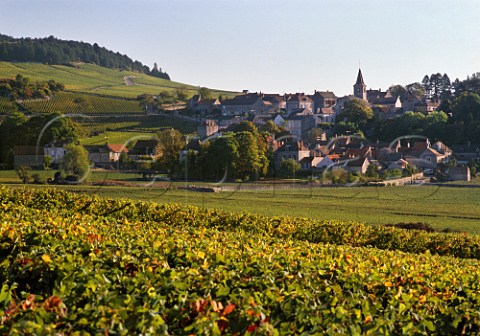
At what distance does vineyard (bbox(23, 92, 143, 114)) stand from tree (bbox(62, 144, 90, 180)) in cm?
4997

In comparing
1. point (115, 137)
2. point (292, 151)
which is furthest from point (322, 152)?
point (115, 137)

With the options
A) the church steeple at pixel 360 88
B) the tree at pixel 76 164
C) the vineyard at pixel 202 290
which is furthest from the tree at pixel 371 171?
the church steeple at pixel 360 88

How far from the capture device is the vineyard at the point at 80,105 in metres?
108

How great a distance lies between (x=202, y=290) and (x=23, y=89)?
373 feet

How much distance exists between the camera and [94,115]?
356ft

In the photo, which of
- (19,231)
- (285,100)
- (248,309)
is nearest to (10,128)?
(19,231)

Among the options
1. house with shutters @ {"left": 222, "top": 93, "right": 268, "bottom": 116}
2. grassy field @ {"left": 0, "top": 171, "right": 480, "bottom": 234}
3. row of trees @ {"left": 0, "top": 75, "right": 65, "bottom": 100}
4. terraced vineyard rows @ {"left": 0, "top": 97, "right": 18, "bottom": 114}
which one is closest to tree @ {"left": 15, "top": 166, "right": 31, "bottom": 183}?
grassy field @ {"left": 0, "top": 171, "right": 480, "bottom": 234}

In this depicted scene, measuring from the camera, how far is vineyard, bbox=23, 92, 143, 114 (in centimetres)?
10819

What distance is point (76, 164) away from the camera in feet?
185

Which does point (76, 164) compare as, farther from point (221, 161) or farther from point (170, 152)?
point (221, 161)

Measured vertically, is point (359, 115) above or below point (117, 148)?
above

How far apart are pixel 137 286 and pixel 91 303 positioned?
712 mm

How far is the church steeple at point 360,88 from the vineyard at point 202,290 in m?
153

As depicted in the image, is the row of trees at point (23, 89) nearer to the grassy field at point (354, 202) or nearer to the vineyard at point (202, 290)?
the grassy field at point (354, 202)
